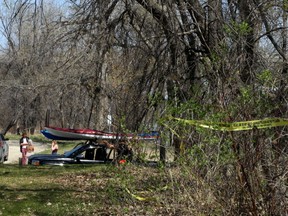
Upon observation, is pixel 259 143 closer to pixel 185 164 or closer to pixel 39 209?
pixel 185 164

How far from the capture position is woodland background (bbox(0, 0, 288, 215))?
5.68 metres

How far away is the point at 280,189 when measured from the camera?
18.3ft

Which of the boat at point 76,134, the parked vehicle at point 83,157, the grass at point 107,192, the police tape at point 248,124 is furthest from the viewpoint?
the parked vehicle at point 83,157

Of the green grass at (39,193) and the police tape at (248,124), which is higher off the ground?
the police tape at (248,124)

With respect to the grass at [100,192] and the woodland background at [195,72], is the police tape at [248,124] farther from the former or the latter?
the grass at [100,192]

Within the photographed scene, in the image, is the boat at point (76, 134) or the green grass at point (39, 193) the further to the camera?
the boat at point (76, 134)

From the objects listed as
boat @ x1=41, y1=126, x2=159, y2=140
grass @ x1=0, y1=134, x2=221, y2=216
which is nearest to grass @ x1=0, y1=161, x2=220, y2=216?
grass @ x1=0, y1=134, x2=221, y2=216

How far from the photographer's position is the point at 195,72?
985cm

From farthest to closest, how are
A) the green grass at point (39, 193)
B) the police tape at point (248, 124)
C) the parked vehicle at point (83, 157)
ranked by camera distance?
the parked vehicle at point (83, 157) → the green grass at point (39, 193) → the police tape at point (248, 124)

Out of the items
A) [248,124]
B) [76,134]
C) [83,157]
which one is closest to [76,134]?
[76,134]

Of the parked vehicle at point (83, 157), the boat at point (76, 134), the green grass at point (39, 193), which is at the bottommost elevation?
the green grass at point (39, 193)

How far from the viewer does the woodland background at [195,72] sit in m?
5.68

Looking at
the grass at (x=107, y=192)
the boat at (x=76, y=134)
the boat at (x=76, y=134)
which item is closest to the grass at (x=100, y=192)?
the grass at (x=107, y=192)

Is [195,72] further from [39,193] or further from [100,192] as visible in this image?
[39,193]
